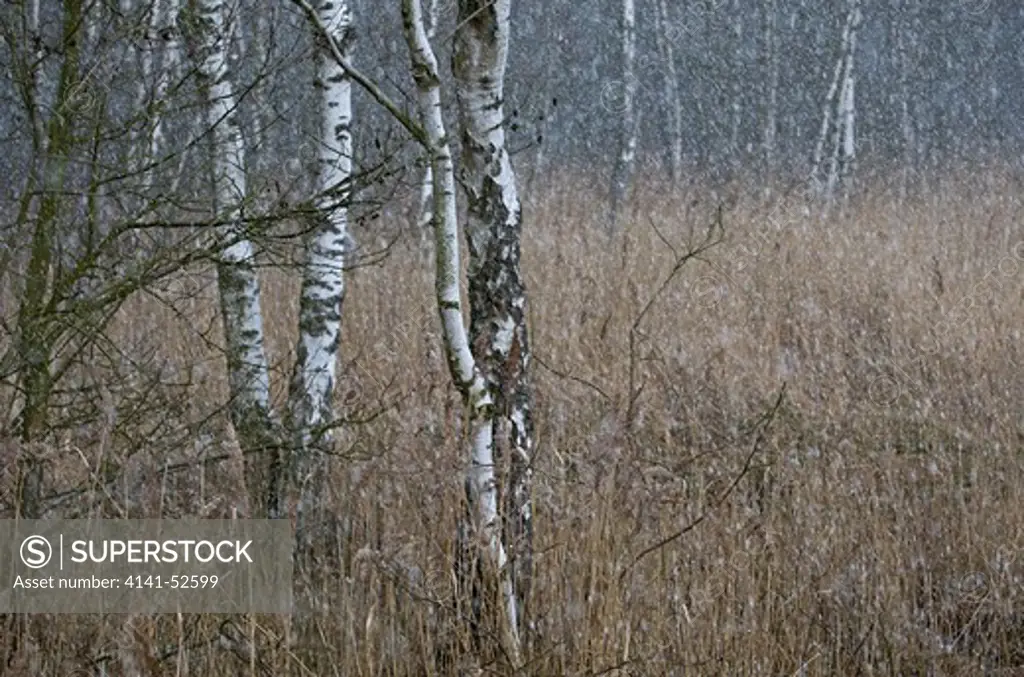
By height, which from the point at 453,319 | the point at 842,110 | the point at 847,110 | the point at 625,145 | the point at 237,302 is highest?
the point at 847,110

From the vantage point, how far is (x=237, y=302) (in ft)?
16.9

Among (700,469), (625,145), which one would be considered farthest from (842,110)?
(700,469)

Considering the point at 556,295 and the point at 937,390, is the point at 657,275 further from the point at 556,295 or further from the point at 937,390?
the point at 937,390

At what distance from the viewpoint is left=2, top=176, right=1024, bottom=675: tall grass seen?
3455 mm

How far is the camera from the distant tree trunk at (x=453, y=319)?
337 centimetres

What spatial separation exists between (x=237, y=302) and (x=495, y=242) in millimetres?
Answer: 1677

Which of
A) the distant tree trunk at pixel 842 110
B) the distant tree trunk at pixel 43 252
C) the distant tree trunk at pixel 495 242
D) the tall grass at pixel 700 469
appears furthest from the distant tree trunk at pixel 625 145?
the distant tree trunk at pixel 43 252

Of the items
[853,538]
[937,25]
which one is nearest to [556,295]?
[853,538]

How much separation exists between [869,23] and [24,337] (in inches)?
1004

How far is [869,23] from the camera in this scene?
26812 mm

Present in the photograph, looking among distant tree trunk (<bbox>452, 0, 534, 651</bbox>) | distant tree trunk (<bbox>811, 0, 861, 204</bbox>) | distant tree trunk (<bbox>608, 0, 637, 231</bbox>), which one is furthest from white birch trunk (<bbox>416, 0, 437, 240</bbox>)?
distant tree trunk (<bbox>452, 0, 534, 651</bbox>)

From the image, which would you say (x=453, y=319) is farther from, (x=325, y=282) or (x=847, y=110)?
(x=847, y=110)

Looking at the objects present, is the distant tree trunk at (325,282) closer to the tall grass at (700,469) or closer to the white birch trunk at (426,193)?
the tall grass at (700,469)

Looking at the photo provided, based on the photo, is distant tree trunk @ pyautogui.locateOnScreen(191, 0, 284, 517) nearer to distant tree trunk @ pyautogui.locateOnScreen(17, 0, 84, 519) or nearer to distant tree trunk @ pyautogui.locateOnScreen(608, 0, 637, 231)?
distant tree trunk @ pyautogui.locateOnScreen(17, 0, 84, 519)
